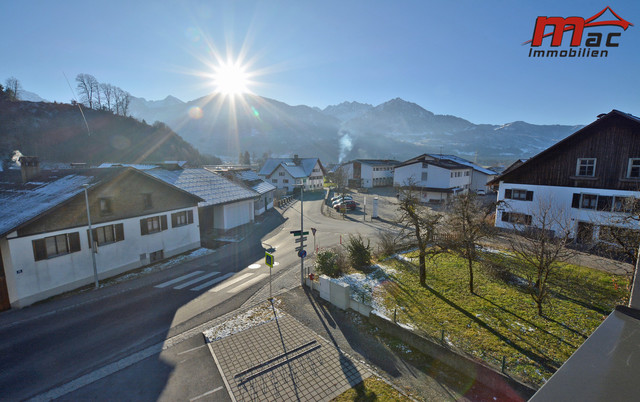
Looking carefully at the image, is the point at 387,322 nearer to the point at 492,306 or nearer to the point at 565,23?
the point at 492,306

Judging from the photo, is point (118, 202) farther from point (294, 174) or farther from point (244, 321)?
point (294, 174)

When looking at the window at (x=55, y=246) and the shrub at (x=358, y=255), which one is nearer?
the window at (x=55, y=246)

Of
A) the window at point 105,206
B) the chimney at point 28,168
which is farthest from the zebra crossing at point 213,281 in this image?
the chimney at point 28,168

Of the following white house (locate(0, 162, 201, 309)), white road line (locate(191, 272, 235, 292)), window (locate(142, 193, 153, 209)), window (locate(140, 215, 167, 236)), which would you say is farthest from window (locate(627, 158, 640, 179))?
window (locate(142, 193, 153, 209))

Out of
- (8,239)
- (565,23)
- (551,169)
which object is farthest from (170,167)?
Answer: (551,169)

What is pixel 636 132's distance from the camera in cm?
2194

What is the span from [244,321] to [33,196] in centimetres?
1641

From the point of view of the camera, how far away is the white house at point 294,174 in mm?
67750

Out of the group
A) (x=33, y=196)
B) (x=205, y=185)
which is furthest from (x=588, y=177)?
(x=33, y=196)

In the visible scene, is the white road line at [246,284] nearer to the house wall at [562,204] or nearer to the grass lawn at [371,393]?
the grass lawn at [371,393]

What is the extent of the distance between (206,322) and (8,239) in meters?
11.0

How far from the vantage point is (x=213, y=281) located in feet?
61.3

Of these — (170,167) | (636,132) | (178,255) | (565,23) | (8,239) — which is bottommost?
(178,255)

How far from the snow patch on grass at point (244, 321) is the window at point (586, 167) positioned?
91.3 feet
